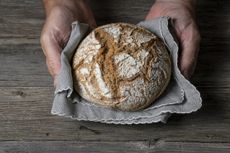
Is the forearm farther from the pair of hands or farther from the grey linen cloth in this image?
the grey linen cloth

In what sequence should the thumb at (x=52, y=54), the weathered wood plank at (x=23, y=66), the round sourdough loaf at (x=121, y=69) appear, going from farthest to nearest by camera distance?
the weathered wood plank at (x=23, y=66), the thumb at (x=52, y=54), the round sourdough loaf at (x=121, y=69)

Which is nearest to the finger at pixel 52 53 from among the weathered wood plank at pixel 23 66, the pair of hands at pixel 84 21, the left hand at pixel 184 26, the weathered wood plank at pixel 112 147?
the pair of hands at pixel 84 21

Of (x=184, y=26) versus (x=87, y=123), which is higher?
(x=184, y=26)

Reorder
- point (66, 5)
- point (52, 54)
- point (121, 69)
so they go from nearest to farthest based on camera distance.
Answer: point (121, 69)
point (52, 54)
point (66, 5)

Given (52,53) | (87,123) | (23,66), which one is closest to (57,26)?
(52,53)

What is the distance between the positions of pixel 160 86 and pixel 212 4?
58cm

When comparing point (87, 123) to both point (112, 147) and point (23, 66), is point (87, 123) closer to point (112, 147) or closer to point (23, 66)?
point (112, 147)

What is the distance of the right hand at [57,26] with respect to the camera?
1.43 metres

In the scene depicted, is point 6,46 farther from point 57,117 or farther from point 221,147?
point 221,147

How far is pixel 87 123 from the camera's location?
57.0 inches

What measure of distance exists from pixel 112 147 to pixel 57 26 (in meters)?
0.42

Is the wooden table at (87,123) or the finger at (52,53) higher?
the finger at (52,53)

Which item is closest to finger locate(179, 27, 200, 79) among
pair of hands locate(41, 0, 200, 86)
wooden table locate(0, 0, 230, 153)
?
pair of hands locate(41, 0, 200, 86)

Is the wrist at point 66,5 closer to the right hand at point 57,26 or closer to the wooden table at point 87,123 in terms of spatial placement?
the right hand at point 57,26
